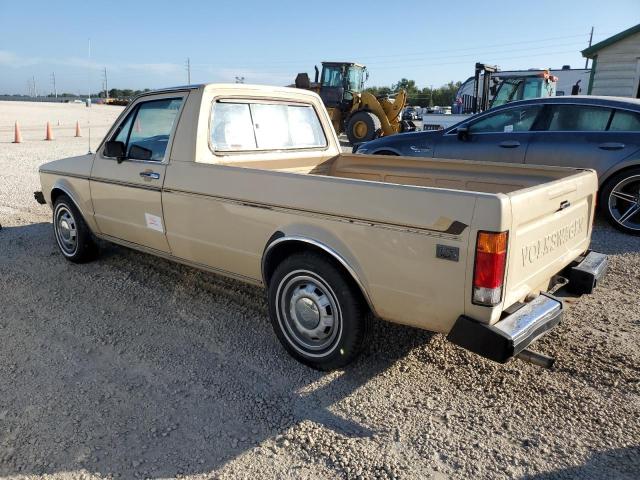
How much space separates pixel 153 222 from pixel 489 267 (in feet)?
9.37

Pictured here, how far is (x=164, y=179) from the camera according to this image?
402cm

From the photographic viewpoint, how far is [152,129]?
14.9 feet

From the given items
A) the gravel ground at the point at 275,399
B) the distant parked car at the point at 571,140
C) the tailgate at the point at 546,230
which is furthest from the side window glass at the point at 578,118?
the tailgate at the point at 546,230

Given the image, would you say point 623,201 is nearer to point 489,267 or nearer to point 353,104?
point 489,267

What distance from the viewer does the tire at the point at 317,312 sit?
3059 millimetres

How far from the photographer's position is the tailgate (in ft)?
8.53

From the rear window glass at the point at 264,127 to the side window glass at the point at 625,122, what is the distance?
4.10 metres

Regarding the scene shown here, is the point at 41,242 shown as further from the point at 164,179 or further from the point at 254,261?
the point at 254,261

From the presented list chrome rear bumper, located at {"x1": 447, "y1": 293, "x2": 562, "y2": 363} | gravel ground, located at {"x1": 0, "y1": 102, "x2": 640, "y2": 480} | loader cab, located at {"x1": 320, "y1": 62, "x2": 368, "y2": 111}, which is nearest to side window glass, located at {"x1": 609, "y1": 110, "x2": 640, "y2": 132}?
gravel ground, located at {"x1": 0, "y1": 102, "x2": 640, "y2": 480}

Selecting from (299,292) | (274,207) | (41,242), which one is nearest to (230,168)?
(274,207)

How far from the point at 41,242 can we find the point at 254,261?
392 cm

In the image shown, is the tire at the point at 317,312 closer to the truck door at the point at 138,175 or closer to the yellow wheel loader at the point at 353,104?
the truck door at the point at 138,175

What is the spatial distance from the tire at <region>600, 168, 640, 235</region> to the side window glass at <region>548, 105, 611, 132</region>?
2.44ft

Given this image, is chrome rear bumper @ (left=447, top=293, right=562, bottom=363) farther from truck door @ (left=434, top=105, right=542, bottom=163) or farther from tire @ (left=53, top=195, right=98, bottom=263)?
truck door @ (left=434, top=105, right=542, bottom=163)
